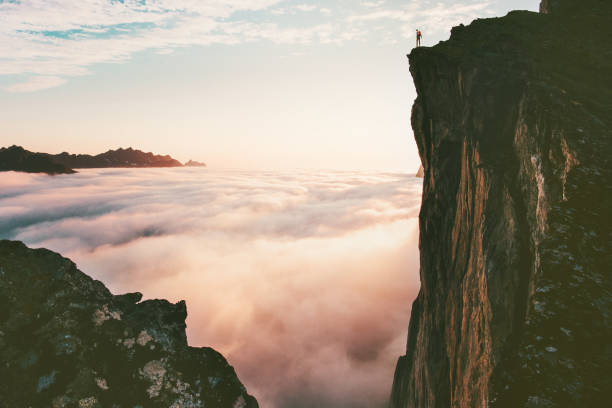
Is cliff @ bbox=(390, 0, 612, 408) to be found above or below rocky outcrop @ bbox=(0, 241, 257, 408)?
above

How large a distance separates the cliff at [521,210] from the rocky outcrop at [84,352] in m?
14.9

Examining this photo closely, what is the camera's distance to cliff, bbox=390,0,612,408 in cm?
629

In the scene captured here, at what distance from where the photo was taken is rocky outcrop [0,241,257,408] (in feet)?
49.5

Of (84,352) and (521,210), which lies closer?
(521,210)

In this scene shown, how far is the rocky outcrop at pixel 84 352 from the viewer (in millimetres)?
15078

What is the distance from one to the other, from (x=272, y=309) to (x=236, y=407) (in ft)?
595

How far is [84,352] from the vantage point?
16312mm

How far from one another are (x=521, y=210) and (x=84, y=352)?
898 inches

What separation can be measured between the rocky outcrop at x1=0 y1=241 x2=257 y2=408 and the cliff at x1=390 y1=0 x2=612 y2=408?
48.8 ft

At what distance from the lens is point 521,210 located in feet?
31.4

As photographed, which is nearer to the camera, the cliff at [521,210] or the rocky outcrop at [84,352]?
the cliff at [521,210]

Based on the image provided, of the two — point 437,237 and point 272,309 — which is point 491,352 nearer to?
point 437,237

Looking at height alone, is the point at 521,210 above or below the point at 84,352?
above

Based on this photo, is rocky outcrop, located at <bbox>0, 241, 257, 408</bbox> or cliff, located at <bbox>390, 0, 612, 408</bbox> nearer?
cliff, located at <bbox>390, 0, 612, 408</bbox>
